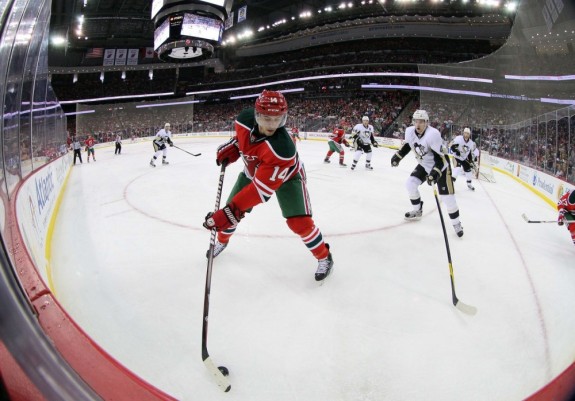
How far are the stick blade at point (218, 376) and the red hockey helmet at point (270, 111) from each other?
4.97 ft

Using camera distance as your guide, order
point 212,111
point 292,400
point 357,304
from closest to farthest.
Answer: point 292,400 < point 357,304 < point 212,111

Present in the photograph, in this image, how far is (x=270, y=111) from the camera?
86.2 inches

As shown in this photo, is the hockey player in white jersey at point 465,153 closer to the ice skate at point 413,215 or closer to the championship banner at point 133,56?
the ice skate at point 413,215

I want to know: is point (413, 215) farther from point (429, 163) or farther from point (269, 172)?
point (269, 172)

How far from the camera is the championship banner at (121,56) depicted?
3100 centimetres

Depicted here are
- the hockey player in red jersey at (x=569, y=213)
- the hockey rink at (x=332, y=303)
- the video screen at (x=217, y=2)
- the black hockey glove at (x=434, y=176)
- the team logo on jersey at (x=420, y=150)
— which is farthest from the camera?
the video screen at (x=217, y=2)

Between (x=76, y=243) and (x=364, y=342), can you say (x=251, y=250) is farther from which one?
(x=76, y=243)

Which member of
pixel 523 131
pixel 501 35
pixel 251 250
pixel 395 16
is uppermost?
pixel 395 16

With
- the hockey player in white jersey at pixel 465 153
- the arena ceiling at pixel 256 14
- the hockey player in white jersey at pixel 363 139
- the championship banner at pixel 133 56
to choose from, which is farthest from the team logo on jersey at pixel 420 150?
the championship banner at pixel 133 56

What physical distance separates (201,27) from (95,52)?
A: 22.5 metres

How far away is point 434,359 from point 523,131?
8.14 metres

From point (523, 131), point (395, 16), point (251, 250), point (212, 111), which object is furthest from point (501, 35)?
point (251, 250)

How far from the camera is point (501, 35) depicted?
22891 mm

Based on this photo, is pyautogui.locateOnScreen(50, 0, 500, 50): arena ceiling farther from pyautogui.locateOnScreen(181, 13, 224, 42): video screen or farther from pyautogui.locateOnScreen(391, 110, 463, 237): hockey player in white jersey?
pyautogui.locateOnScreen(391, 110, 463, 237): hockey player in white jersey
